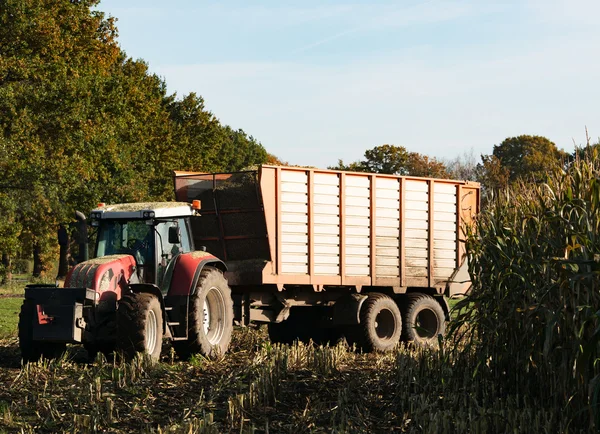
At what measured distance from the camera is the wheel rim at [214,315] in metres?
13.3

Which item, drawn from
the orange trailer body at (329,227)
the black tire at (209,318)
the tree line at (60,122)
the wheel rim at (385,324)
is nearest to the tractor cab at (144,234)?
the black tire at (209,318)

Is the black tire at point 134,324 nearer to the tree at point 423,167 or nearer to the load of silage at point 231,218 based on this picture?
the load of silage at point 231,218

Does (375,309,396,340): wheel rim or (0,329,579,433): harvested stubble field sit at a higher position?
(375,309,396,340): wheel rim

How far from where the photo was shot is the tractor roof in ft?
41.4

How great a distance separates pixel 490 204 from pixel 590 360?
292 cm

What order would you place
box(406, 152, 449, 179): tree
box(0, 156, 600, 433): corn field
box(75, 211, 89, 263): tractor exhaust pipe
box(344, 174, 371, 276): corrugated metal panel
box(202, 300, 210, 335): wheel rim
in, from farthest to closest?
box(406, 152, 449, 179): tree < box(344, 174, 371, 276): corrugated metal panel < box(202, 300, 210, 335): wheel rim < box(75, 211, 89, 263): tractor exhaust pipe < box(0, 156, 600, 433): corn field

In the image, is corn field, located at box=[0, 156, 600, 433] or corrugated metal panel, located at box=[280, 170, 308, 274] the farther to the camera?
corrugated metal panel, located at box=[280, 170, 308, 274]

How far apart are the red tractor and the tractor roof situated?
0.04 feet

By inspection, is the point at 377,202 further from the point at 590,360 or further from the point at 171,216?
the point at 590,360

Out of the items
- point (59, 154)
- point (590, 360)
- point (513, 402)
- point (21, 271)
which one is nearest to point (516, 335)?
point (513, 402)

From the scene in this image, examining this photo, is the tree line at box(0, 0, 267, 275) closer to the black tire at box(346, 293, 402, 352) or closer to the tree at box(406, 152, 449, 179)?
the black tire at box(346, 293, 402, 352)

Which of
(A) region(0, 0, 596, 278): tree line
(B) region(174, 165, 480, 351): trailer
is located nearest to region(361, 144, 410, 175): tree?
(A) region(0, 0, 596, 278): tree line

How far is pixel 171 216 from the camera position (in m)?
12.8

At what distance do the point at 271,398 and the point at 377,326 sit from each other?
6.63 meters
